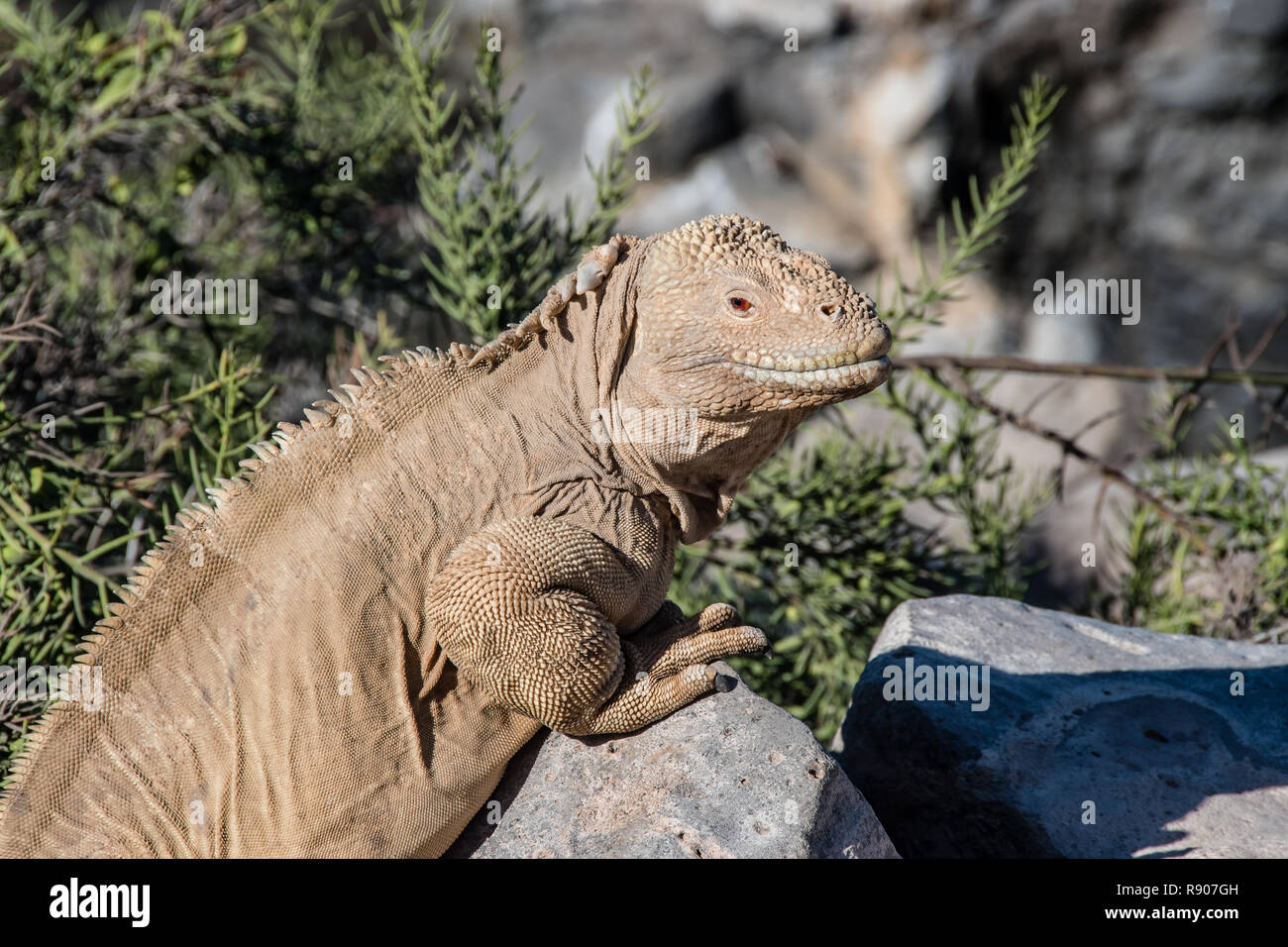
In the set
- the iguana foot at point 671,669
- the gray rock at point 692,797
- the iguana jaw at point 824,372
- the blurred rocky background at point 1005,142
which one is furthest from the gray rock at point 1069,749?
the blurred rocky background at point 1005,142

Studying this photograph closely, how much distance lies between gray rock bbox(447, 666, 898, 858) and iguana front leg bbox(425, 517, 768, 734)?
11cm

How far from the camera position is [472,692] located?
3789 mm

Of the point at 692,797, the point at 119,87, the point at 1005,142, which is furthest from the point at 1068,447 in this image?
the point at 1005,142

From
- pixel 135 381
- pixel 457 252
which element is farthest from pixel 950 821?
pixel 135 381

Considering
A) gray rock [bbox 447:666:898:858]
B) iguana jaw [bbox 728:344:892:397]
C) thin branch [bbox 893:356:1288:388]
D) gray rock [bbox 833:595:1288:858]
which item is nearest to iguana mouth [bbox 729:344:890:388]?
iguana jaw [bbox 728:344:892:397]

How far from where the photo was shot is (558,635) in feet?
11.6

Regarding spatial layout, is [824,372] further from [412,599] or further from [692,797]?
[412,599]

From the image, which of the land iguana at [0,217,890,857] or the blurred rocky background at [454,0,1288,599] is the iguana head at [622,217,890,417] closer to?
the land iguana at [0,217,890,857]

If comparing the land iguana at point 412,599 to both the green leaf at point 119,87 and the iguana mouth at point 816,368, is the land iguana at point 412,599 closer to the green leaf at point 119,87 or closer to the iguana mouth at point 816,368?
the iguana mouth at point 816,368

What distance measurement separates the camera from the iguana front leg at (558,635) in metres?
3.52

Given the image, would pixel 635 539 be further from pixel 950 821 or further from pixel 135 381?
pixel 135 381

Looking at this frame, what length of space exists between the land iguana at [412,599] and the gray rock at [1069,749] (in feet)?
3.99

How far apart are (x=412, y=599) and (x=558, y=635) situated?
477mm

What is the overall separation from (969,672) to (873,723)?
44cm
